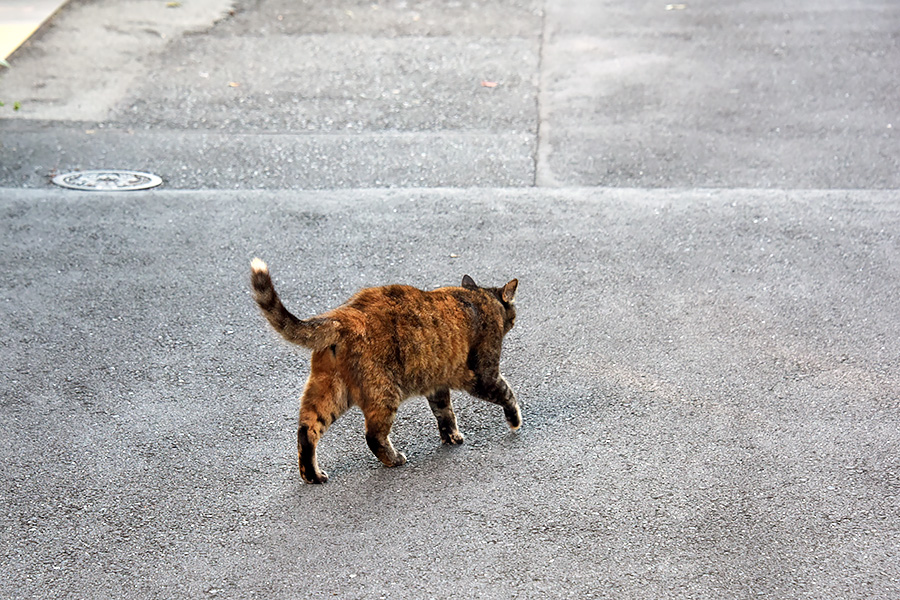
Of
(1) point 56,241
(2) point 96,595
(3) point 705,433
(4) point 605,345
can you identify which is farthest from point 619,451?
(1) point 56,241

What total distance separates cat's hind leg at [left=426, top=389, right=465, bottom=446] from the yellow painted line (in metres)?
8.47

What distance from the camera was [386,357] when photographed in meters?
4.30

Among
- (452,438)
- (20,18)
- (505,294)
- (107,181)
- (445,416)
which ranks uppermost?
(20,18)

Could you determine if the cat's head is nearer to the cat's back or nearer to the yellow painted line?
A: the cat's back


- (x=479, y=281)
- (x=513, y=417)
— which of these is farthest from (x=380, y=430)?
(x=479, y=281)

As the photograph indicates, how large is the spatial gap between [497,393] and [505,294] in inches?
23.1

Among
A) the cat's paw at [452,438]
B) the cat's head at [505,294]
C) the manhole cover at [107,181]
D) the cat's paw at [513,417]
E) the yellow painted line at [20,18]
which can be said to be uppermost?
the yellow painted line at [20,18]

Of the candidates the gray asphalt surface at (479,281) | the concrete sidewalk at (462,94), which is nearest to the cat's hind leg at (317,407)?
the gray asphalt surface at (479,281)

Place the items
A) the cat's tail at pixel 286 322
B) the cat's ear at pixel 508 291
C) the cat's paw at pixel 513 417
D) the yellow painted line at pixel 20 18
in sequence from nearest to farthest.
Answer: the cat's tail at pixel 286 322
the cat's paw at pixel 513 417
the cat's ear at pixel 508 291
the yellow painted line at pixel 20 18

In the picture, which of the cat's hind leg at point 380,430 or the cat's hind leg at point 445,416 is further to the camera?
the cat's hind leg at point 445,416

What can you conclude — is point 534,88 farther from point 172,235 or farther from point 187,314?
point 187,314

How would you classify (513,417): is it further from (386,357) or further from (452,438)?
(386,357)

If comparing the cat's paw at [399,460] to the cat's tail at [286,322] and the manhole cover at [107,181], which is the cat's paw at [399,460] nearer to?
the cat's tail at [286,322]

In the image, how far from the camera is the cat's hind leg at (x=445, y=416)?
4676 mm
